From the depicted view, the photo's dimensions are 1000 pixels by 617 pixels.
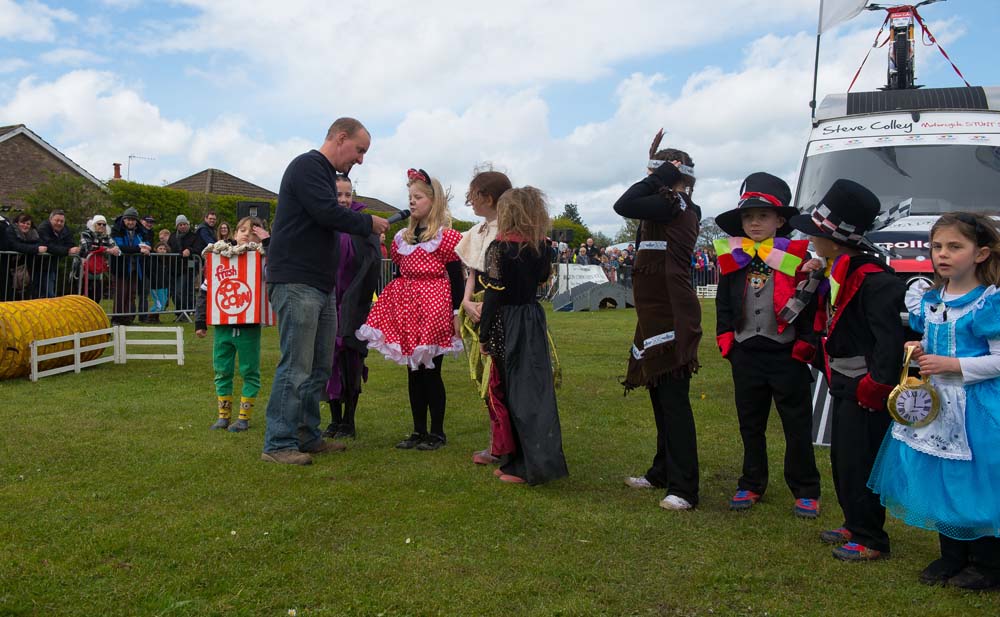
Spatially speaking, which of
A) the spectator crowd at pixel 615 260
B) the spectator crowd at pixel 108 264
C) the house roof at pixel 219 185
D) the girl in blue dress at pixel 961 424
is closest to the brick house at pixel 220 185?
the house roof at pixel 219 185

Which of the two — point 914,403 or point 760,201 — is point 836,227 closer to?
point 760,201

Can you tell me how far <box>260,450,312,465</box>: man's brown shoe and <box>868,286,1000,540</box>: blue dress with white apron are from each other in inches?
137

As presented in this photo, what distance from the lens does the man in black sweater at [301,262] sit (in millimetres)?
5332

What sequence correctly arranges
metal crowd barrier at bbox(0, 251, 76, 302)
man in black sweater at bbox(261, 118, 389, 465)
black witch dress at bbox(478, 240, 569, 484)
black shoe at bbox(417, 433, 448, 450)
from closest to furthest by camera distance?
black witch dress at bbox(478, 240, 569, 484) → man in black sweater at bbox(261, 118, 389, 465) → black shoe at bbox(417, 433, 448, 450) → metal crowd barrier at bbox(0, 251, 76, 302)

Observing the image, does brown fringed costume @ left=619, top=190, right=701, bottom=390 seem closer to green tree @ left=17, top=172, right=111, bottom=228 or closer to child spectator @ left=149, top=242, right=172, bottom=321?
child spectator @ left=149, top=242, right=172, bottom=321

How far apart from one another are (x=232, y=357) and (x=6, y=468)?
1.84 meters

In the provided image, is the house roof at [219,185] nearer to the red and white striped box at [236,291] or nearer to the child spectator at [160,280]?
the child spectator at [160,280]

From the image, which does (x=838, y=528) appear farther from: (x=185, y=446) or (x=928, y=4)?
(x=928, y=4)

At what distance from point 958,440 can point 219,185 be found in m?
47.4

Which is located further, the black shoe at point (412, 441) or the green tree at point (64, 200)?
the green tree at point (64, 200)

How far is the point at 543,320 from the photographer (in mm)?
5188

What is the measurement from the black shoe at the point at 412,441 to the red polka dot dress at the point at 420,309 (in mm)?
534

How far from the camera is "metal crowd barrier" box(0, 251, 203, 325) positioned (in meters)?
12.9

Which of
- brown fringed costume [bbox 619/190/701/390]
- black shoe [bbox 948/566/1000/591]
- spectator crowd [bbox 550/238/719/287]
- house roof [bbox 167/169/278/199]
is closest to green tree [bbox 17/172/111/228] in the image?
spectator crowd [bbox 550/238/719/287]
